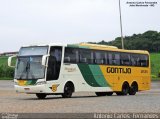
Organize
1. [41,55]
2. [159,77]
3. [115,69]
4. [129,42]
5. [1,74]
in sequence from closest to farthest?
[41,55]
[115,69]
[159,77]
[1,74]
[129,42]

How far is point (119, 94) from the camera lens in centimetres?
3853

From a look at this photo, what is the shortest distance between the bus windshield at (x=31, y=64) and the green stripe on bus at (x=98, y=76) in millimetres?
4353

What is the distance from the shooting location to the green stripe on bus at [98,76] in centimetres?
3441

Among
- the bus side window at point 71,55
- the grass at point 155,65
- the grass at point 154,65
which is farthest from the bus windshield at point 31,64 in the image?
the grass at point 155,65

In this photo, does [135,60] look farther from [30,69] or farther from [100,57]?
[30,69]

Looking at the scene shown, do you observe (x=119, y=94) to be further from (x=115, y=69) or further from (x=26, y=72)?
(x=26, y=72)

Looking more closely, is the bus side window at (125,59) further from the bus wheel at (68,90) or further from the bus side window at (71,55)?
the bus wheel at (68,90)

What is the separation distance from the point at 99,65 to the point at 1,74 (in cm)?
5295

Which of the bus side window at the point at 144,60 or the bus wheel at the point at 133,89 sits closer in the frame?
the bus wheel at the point at 133,89

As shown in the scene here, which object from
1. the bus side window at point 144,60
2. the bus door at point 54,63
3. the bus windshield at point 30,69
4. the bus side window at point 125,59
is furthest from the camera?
the bus side window at point 144,60

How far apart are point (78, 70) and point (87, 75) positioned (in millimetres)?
1183

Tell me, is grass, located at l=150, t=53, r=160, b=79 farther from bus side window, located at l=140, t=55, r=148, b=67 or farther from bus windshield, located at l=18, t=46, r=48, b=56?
bus windshield, located at l=18, t=46, r=48, b=56

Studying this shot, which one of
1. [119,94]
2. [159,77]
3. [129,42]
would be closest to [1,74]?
[159,77]

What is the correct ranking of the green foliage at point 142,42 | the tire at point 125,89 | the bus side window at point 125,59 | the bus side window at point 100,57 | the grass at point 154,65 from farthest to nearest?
1. the green foliage at point 142,42
2. the grass at point 154,65
3. the tire at point 125,89
4. the bus side window at point 125,59
5. the bus side window at point 100,57
